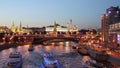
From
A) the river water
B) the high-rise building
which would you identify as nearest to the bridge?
the high-rise building

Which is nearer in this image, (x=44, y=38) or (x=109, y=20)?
(x=109, y=20)

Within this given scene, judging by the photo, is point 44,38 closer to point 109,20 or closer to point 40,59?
point 109,20

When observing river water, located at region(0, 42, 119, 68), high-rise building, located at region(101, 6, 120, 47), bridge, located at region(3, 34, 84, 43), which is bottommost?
river water, located at region(0, 42, 119, 68)

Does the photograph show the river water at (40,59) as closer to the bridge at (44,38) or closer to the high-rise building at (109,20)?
the high-rise building at (109,20)

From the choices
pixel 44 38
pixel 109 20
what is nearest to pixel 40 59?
pixel 109 20

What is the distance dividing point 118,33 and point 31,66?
31.8 m

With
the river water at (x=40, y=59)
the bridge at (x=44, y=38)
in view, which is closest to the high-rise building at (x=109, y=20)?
the river water at (x=40, y=59)

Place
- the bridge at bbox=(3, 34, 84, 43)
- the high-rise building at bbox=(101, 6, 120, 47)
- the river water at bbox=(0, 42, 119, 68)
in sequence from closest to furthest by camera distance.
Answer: the river water at bbox=(0, 42, 119, 68) → the high-rise building at bbox=(101, 6, 120, 47) → the bridge at bbox=(3, 34, 84, 43)

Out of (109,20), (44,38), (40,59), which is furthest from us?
(44,38)

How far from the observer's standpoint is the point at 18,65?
128 ft

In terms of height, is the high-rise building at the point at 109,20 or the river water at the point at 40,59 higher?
the high-rise building at the point at 109,20

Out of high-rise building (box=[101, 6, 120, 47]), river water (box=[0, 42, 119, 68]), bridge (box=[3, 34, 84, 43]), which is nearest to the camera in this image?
river water (box=[0, 42, 119, 68])

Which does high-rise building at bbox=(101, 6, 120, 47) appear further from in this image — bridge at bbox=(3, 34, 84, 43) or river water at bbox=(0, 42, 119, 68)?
bridge at bbox=(3, 34, 84, 43)

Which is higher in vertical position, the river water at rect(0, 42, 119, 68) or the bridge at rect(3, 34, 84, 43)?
the bridge at rect(3, 34, 84, 43)
